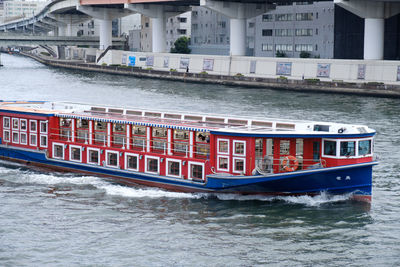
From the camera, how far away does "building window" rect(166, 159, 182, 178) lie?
85.1ft

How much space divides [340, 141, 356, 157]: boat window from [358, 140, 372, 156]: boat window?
23 cm

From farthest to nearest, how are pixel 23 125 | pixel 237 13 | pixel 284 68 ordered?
pixel 237 13 < pixel 284 68 < pixel 23 125

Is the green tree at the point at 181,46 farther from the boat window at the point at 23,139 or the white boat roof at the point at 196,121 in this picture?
the boat window at the point at 23,139

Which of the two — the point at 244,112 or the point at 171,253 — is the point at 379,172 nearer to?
the point at 171,253

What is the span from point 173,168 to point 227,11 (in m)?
54.8

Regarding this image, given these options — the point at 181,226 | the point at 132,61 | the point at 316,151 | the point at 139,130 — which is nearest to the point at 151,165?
the point at 139,130

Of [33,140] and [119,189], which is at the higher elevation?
[33,140]

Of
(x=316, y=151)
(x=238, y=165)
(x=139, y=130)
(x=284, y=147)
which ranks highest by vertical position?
(x=139, y=130)

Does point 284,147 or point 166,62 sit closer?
point 284,147

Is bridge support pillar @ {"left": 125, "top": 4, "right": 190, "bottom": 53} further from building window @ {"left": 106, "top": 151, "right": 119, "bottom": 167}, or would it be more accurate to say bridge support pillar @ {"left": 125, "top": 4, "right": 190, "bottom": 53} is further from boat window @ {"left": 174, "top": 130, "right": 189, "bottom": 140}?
boat window @ {"left": 174, "top": 130, "right": 189, "bottom": 140}

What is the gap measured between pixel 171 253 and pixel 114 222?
336 cm

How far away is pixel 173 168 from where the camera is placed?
2623 centimetres

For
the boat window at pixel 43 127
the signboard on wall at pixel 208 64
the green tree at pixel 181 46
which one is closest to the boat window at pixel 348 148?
the boat window at pixel 43 127

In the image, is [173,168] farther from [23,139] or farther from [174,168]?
[23,139]
